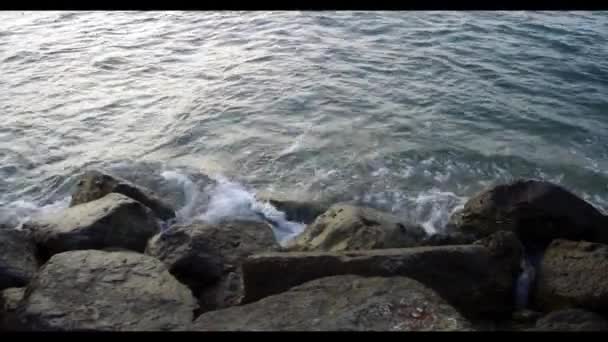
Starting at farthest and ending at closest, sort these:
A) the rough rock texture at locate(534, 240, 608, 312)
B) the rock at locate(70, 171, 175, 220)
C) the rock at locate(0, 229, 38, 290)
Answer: the rock at locate(70, 171, 175, 220), the rock at locate(0, 229, 38, 290), the rough rock texture at locate(534, 240, 608, 312)

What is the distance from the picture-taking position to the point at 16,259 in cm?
522

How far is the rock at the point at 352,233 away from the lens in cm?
528

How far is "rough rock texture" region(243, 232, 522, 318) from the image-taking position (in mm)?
4262

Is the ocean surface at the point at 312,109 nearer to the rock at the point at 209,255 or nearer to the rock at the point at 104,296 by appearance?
the rock at the point at 209,255

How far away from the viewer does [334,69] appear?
467 inches

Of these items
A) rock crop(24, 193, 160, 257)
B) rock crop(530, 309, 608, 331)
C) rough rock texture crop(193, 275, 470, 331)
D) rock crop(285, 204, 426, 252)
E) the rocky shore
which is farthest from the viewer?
rock crop(24, 193, 160, 257)

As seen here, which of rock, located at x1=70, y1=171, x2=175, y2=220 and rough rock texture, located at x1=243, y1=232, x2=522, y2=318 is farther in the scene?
rock, located at x1=70, y1=171, x2=175, y2=220

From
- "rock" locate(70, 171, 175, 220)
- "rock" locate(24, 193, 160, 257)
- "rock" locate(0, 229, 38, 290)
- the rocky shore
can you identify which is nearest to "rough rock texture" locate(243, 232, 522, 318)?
the rocky shore

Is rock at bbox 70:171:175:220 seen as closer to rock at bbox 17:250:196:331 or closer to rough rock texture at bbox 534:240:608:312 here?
rock at bbox 17:250:196:331

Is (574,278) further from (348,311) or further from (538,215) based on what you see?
(348,311)

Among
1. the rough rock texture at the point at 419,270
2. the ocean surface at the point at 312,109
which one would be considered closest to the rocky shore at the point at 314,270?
the rough rock texture at the point at 419,270

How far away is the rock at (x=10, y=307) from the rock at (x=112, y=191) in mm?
2056

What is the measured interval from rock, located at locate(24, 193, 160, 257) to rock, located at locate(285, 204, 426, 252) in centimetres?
159

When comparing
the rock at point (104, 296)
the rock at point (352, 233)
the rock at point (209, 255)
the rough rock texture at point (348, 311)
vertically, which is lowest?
the rock at point (209, 255)
